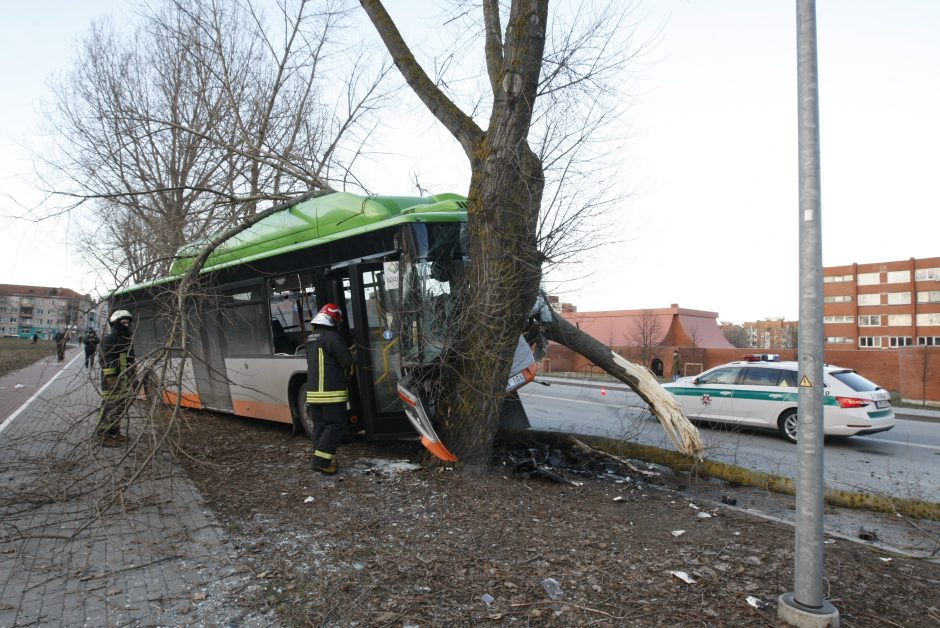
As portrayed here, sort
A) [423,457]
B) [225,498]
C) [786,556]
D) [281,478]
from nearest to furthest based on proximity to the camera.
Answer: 1. [786,556]
2. [225,498]
3. [281,478]
4. [423,457]

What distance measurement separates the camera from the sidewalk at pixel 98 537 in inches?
146

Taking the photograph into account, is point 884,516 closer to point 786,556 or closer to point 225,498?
point 786,556

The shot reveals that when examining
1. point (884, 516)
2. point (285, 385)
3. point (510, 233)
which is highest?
point (510, 233)

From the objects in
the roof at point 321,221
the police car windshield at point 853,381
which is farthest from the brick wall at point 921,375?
the roof at point 321,221

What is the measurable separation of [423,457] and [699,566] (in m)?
3.53

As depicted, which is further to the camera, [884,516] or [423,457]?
[423,457]

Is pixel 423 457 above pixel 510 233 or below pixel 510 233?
below

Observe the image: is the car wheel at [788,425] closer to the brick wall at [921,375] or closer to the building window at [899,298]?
the brick wall at [921,375]

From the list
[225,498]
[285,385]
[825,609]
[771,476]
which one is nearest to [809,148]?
[825,609]

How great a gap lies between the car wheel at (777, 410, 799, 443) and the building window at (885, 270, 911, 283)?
74.8 meters

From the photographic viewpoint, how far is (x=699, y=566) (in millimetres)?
4281

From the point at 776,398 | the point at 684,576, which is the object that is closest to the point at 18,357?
the point at 776,398

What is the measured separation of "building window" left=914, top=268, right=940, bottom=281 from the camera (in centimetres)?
6950

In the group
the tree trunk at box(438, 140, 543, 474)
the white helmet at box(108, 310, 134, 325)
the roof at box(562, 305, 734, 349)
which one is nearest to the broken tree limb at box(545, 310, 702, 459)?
the tree trunk at box(438, 140, 543, 474)
